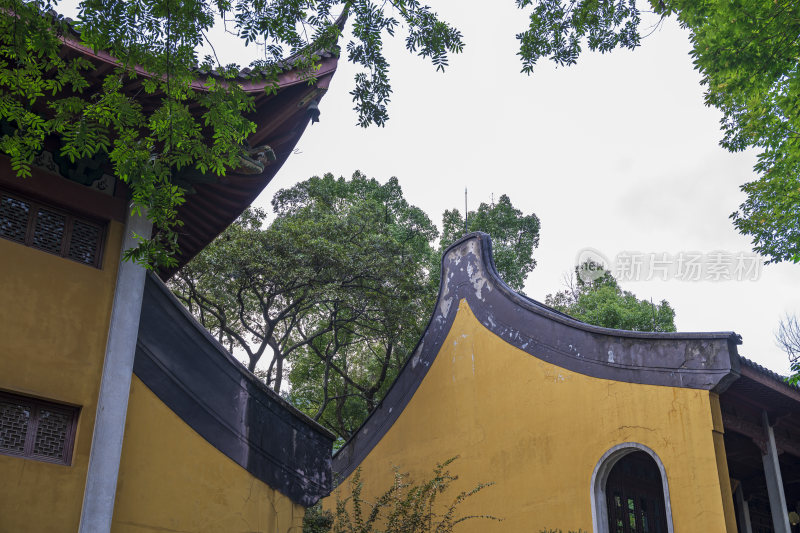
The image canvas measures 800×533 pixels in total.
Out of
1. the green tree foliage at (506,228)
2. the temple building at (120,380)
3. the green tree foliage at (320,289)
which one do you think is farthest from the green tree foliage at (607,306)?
the temple building at (120,380)

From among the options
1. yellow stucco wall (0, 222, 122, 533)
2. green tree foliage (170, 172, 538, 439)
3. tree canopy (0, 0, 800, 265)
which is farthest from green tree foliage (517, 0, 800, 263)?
green tree foliage (170, 172, 538, 439)

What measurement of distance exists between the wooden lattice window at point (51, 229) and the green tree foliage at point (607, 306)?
1792 centimetres

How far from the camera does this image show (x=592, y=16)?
6.58 m

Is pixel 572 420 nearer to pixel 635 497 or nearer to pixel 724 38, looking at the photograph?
pixel 635 497

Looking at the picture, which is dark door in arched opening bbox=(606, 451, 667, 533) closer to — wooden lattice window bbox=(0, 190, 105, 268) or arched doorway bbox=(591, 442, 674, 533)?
arched doorway bbox=(591, 442, 674, 533)

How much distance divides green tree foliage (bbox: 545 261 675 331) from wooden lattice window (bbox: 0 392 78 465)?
1827 centimetres

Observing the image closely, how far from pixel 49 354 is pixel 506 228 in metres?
19.5

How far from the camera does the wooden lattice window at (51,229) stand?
5.28m

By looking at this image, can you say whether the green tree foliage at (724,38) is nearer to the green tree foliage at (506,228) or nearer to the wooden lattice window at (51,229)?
the wooden lattice window at (51,229)

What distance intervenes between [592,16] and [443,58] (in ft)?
5.61

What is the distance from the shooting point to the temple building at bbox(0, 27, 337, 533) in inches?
195

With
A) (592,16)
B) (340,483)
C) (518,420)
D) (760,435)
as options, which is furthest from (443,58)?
(340,483)

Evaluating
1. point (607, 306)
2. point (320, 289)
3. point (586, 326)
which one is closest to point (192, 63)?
point (586, 326)

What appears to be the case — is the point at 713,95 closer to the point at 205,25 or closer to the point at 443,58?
the point at 443,58
